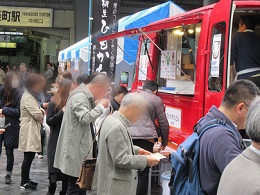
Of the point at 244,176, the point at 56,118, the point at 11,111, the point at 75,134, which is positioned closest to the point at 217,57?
the point at 75,134

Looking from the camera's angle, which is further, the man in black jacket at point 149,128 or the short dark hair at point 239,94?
the man in black jacket at point 149,128

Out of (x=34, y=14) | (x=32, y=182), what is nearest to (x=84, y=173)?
(x=32, y=182)

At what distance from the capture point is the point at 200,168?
3.07 m

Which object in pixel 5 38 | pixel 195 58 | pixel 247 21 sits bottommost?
pixel 195 58

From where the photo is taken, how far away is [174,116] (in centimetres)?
693

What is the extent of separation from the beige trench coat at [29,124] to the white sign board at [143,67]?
85.2 inches

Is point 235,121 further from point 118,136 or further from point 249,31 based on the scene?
point 249,31

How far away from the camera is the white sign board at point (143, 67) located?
28.6ft

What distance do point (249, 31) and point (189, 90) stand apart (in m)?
1.28

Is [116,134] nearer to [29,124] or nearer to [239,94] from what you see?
[239,94]

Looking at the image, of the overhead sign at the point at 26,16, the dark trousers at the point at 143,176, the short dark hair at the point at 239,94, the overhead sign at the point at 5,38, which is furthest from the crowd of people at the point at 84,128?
the overhead sign at the point at 5,38

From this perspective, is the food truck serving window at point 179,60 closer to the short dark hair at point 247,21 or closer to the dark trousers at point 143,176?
the short dark hair at point 247,21

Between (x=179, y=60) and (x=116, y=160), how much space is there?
11.0 feet

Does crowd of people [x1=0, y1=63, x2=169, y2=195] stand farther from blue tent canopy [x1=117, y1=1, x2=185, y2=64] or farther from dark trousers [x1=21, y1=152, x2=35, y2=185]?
blue tent canopy [x1=117, y1=1, x2=185, y2=64]
